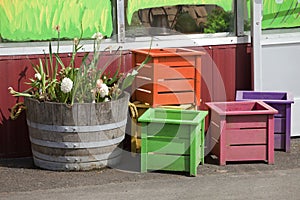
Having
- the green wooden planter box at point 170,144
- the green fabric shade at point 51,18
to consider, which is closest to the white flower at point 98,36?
the green fabric shade at point 51,18

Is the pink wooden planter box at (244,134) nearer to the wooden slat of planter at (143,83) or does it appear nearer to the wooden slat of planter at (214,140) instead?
the wooden slat of planter at (214,140)

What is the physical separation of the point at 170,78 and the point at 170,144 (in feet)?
2.40

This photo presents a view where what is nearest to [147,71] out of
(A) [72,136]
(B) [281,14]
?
(A) [72,136]

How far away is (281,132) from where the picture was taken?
274 inches

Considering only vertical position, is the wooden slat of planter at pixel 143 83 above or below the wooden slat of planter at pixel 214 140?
above

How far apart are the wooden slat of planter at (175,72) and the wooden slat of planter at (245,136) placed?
0.68 m

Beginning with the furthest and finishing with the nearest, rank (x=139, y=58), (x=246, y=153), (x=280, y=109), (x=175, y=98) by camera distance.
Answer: (x=280, y=109) < (x=139, y=58) < (x=175, y=98) < (x=246, y=153)

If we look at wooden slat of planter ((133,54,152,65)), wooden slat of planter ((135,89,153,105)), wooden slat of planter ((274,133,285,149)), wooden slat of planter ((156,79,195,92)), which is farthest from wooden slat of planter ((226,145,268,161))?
wooden slat of planter ((133,54,152,65))

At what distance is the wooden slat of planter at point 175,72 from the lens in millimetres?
6543

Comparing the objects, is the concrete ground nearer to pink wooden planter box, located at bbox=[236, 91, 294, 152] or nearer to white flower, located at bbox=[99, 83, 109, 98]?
pink wooden planter box, located at bbox=[236, 91, 294, 152]

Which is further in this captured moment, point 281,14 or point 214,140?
point 281,14

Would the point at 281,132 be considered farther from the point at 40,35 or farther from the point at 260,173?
the point at 40,35

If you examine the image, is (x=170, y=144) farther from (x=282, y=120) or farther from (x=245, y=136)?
(x=282, y=120)

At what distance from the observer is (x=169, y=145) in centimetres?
616
